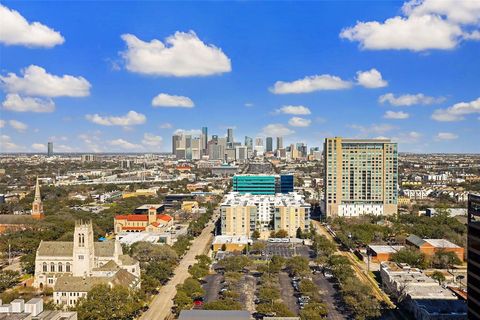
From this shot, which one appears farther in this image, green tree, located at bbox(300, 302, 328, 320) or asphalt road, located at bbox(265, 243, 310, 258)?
asphalt road, located at bbox(265, 243, 310, 258)

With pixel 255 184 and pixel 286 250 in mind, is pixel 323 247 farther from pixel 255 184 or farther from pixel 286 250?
pixel 255 184

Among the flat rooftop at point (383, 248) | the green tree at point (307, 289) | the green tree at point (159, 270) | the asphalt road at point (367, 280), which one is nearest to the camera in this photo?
the green tree at point (307, 289)

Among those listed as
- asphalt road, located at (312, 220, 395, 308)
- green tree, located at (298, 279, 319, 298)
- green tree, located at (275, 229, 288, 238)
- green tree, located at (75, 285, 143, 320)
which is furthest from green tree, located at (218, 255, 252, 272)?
green tree, located at (275, 229, 288, 238)

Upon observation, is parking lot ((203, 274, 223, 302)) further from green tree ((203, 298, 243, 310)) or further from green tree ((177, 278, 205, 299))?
green tree ((203, 298, 243, 310))

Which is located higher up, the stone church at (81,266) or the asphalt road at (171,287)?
the stone church at (81,266)

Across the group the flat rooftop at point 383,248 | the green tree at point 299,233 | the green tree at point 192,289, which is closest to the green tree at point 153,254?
the green tree at point 192,289

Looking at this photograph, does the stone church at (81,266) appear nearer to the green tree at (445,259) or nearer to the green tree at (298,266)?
the green tree at (298,266)

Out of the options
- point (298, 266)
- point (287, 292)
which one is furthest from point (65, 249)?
point (298, 266)
